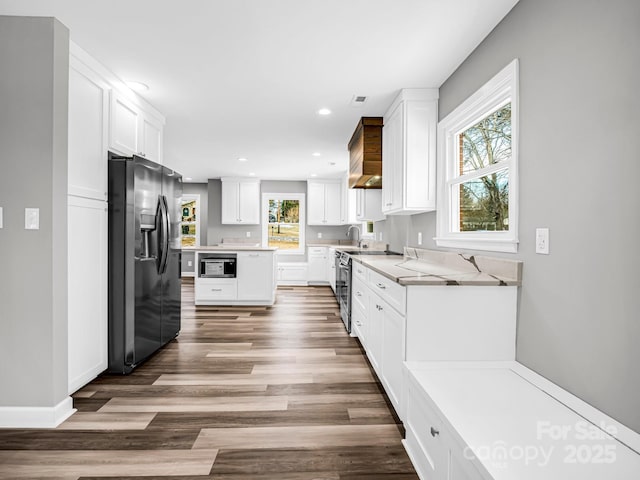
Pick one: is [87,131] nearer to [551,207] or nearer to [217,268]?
[551,207]

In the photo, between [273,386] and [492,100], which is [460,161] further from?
[273,386]

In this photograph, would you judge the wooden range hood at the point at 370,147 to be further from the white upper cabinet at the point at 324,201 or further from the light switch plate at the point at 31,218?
the white upper cabinet at the point at 324,201

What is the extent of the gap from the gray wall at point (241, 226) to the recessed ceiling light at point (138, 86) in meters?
4.90

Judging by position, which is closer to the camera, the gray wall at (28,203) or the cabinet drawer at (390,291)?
the cabinet drawer at (390,291)

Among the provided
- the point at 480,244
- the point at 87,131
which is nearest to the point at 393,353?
the point at 480,244

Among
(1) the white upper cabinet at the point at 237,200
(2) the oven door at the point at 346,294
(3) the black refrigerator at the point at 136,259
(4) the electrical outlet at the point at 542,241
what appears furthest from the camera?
(1) the white upper cabinet at the point at 237,200

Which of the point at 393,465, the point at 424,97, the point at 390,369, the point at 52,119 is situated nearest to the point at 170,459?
the point at 393,465

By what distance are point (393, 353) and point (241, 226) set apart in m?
6.38

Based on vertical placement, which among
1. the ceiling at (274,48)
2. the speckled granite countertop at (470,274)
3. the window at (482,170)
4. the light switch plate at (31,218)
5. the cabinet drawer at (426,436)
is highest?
the ceiling at (274,48)

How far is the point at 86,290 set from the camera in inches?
96.4

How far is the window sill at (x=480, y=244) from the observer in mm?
1932

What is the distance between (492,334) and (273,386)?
1.56 m

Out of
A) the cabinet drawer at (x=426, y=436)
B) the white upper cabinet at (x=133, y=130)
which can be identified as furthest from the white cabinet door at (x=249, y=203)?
the cabinet drawer at (x=426, y=436)

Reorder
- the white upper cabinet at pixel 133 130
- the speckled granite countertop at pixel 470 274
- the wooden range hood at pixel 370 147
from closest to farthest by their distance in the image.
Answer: the speckled granite countertop at pixel 470 274, the white upper cabinet at pixel 133 130, the wooden range hood at pixel 370 147
